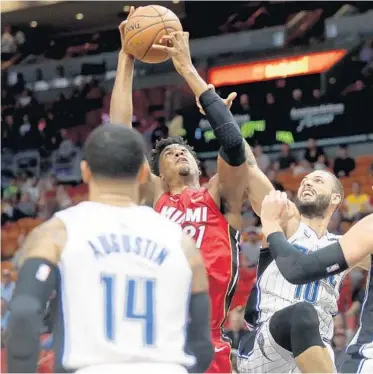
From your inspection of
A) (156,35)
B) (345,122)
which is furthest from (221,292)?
(345,122)

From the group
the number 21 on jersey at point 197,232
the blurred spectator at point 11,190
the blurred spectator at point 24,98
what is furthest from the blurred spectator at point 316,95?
the number 21 on jersey at point 197,232

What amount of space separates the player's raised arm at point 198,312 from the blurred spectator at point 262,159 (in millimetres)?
11701

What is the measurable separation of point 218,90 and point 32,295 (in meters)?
14.2

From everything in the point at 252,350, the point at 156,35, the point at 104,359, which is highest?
the point at 156,35

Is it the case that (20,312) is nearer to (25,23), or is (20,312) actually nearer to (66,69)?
(66,69)

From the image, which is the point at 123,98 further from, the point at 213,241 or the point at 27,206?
the point at 27,206

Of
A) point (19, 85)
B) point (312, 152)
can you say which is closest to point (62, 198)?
point (19, 85)

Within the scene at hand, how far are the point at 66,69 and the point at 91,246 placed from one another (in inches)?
673

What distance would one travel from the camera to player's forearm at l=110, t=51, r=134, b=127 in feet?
17.0

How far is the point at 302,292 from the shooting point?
17.3 ft

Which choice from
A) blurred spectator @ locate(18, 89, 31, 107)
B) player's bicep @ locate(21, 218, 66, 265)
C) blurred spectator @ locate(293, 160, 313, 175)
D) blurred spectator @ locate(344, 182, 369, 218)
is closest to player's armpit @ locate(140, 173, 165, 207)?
player's bicep @ locate(21, 218, 66, 265)

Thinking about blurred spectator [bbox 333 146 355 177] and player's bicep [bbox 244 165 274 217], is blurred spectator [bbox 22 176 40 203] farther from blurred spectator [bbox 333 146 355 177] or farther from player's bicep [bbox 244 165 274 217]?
player's bicep [bbox 244 165 274 217]

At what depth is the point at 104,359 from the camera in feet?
9.05

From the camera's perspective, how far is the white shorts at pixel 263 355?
516cm
